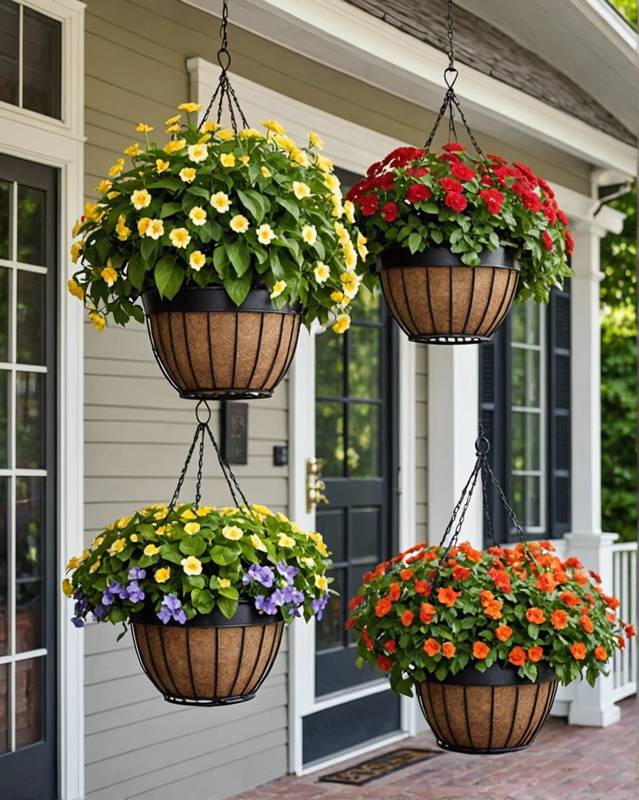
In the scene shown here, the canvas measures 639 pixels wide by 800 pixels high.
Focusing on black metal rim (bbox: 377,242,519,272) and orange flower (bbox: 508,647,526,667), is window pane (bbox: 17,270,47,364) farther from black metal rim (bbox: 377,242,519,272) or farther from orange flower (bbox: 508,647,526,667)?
orange flower (bbox: 508,647,526,667)

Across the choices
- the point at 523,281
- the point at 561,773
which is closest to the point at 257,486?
the point at 561,773

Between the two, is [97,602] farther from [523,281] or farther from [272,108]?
[272,108]

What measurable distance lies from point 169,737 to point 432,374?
7.56 ft

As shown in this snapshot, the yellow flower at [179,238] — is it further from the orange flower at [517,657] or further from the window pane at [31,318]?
the window pane at [31,318]

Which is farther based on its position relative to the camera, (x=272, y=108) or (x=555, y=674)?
(x=272, y=108)

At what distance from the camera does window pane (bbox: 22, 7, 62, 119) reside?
3664 millimetres

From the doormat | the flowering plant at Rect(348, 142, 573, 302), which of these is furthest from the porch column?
the flowering plant at Rect(348, 142, 573, 302)

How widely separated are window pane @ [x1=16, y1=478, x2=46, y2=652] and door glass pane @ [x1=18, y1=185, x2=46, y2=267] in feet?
2.15

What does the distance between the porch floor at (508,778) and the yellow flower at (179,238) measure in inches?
111

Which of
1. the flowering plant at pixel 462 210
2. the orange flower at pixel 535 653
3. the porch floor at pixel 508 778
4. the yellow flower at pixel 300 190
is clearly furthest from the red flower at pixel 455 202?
the porch floor at pixel 508 778

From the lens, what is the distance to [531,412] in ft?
21.9

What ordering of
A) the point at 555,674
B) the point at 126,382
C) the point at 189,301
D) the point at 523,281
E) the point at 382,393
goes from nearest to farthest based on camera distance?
the point at 189,301 < the point at 555,674 < the point at 523,281 < the point at 126,382 < the point at 382,393

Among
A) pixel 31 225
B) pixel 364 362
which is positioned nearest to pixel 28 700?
pixel 31 225

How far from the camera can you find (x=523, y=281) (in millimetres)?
2812
